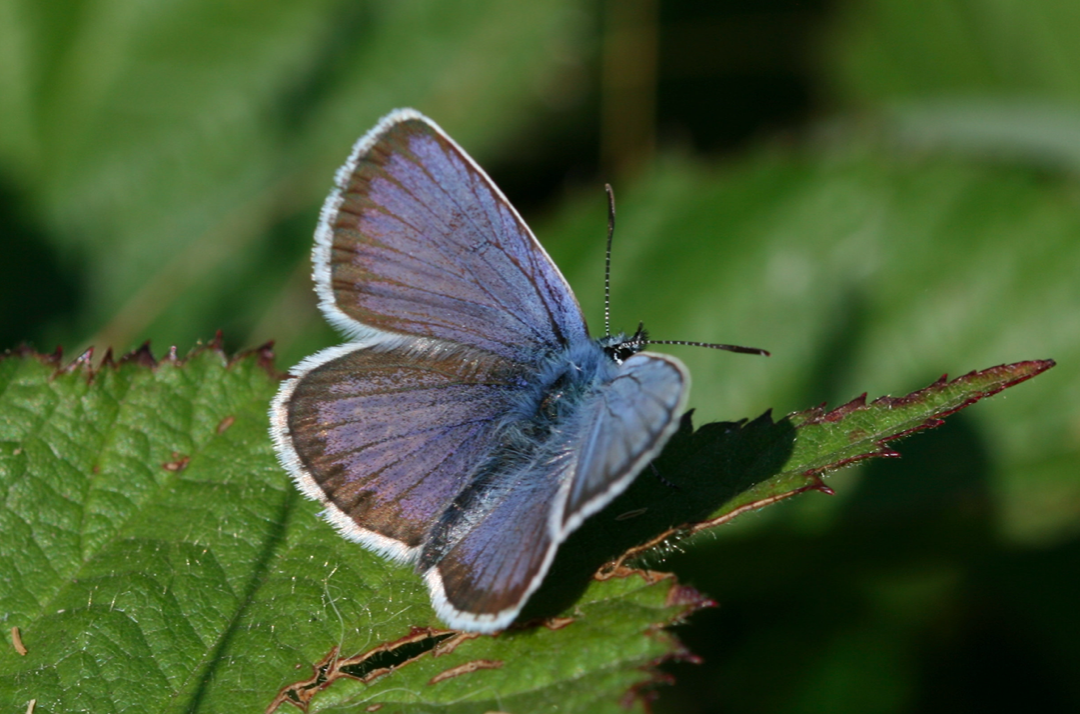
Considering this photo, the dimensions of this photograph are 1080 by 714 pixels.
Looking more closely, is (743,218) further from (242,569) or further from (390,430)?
(242,569)

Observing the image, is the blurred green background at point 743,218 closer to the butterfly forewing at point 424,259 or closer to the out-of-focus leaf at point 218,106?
the out-of-focus leaf at point 218,106

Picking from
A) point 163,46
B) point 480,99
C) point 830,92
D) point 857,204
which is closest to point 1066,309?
point 857,204

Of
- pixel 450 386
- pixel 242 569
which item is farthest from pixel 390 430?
pixel 242 569

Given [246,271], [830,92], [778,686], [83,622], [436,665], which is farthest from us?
[830,92]

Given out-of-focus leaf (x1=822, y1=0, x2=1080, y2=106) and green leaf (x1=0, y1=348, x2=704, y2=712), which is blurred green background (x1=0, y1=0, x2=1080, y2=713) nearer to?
out-of-focus leaf (x1=822, y1=0, x2=1080, y2=106)

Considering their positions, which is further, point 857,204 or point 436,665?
point 857,204

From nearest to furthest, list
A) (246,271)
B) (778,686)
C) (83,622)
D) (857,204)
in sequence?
(83,622), (778,686), (857,204), (246,271)

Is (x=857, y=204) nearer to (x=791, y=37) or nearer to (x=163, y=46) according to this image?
(x=791, y=37)

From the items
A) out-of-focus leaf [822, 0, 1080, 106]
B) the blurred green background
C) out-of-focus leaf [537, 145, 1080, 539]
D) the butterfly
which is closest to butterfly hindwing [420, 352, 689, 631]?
the butterfly
